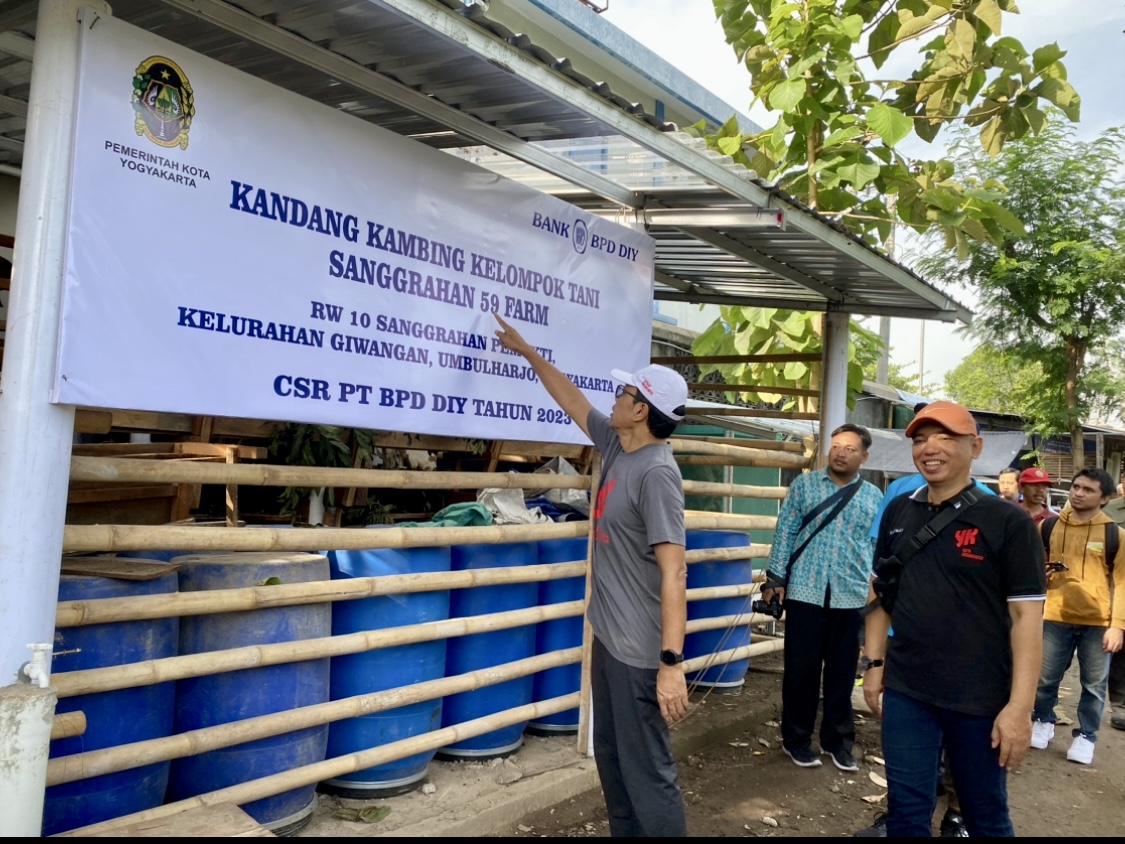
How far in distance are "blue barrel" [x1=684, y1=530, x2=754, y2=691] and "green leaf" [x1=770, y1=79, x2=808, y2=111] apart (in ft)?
10.8

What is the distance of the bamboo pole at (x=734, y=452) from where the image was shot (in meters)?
5.29

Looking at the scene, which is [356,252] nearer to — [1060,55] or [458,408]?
[458,408]

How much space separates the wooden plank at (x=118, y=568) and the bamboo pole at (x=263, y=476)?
298mm

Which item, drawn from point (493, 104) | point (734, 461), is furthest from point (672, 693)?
point (734, 461)

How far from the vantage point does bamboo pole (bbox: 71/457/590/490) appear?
2.77 m

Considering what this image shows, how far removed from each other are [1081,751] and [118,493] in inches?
233

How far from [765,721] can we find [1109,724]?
310 cm

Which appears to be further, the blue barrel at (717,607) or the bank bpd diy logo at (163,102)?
the blue barrel at (717,607)

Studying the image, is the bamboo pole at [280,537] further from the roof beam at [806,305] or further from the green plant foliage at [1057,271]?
the green plant foliage at [1057,271]

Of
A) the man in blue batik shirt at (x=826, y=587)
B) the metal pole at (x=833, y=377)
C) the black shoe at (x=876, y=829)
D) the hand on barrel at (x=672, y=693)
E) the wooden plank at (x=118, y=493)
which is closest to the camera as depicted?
the hand on barrel at (x=672, y=693)

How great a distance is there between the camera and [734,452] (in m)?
5.85

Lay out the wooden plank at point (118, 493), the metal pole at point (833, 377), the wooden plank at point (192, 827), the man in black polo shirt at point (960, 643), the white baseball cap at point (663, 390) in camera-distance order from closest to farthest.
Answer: the wooden plank at point (192, 827)
the man in black polo shirt at point (960, 643)
the white baseball cap at point (663, 390)
the wooden plank at point (118, 493)
the metal pole at point (833, 377)

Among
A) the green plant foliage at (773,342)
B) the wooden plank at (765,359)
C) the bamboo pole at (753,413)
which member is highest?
the green plant foliage at (773,342)

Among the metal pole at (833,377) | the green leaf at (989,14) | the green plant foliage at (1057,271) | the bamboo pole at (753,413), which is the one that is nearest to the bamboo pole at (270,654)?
the metal pole at (833,377)
